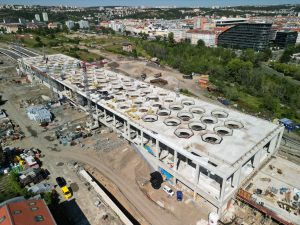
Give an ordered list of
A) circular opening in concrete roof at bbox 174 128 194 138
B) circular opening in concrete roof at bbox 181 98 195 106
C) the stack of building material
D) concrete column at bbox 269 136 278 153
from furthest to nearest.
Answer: the stack of building material
circular opening in concrete roof at bbox 181 98 195 106
concrete column at bbox 269 136 278 153
circular opening in concrete roof at bbox 174 128 194 138

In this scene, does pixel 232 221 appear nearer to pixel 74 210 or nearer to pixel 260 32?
pixel 74 210

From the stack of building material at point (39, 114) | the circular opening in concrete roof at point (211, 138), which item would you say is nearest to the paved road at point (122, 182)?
the stack of building material at point (39, 114)

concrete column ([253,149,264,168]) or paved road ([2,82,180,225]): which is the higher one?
concrete column ([253,149,264,168])

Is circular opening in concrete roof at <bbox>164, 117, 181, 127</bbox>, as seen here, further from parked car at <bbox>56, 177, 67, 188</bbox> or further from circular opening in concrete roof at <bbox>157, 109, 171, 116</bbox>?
parked car at <bbox>56, 177, 67, 188</bbox>

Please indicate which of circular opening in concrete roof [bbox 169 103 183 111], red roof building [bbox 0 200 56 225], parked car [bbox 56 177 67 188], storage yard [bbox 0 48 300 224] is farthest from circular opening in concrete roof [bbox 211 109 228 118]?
red roof building [bbox 0 200 56 225]

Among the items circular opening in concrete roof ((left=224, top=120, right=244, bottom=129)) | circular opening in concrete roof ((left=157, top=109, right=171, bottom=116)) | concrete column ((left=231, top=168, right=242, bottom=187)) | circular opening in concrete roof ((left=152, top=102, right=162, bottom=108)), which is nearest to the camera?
concrete column ((left=231, top=168, right=242, bottom=187))

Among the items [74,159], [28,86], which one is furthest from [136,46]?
[74,159]

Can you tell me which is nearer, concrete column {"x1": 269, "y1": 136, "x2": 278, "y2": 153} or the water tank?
the water tank

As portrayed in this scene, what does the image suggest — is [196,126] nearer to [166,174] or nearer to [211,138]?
[211,138]
